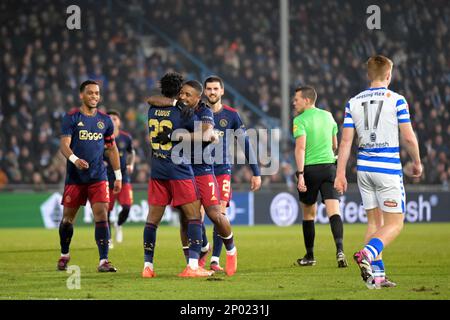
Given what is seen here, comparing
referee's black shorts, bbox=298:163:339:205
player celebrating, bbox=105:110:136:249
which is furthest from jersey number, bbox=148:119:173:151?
player celebrating, bbox=105:110:136:249

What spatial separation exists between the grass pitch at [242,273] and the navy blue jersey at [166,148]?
1165 millimetres

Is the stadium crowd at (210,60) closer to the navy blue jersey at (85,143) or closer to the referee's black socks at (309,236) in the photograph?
the referee's black socks at (309,236)

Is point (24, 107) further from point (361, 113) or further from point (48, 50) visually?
point (361, 113)

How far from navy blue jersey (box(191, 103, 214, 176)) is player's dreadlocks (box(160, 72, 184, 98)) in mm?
314

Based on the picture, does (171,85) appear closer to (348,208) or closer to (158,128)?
(158,128)

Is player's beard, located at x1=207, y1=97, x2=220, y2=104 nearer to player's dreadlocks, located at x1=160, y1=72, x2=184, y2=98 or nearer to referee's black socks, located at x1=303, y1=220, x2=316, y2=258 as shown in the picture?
player's dreadlocks, located at x1=160, y1=72, x2=184, y2=98

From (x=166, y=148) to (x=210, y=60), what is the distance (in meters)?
21.3

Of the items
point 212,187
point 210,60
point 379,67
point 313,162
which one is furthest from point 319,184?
point 210,60

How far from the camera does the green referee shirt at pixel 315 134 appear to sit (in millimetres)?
12172

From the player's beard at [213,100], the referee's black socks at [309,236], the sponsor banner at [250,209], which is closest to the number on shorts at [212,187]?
the player's beard at [213,100]

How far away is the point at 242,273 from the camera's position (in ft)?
35.2

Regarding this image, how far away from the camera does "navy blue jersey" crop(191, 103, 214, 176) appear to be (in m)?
9.99
